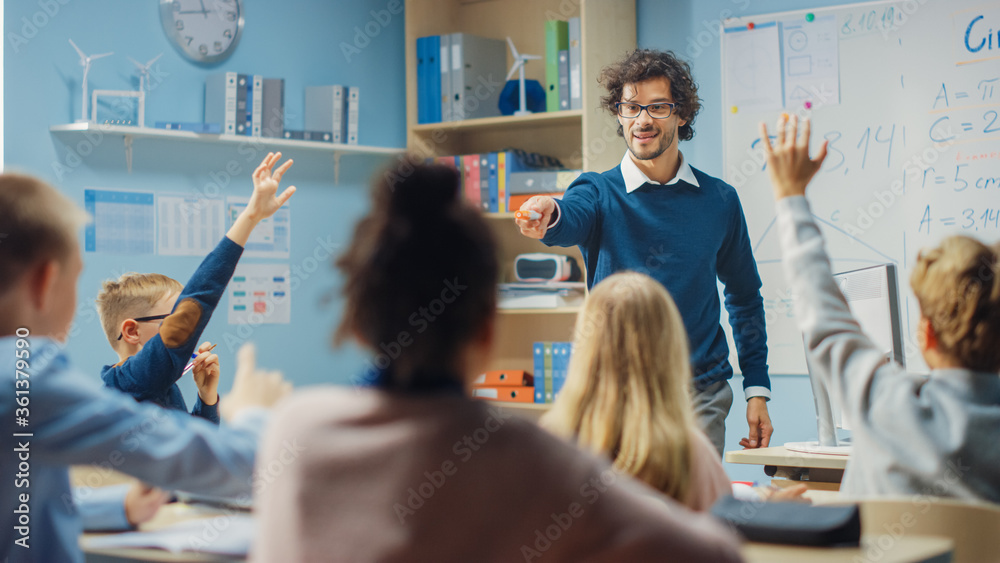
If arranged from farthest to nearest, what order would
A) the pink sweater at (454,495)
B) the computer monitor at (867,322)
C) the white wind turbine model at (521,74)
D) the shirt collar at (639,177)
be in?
the white wind turbine model at (521,74) → the shirt collar at (639,177) → the computer monitor at (867,322) → the pink sweater at (454,495)

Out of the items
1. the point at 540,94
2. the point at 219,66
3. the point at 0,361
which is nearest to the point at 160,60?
the point at 219,66

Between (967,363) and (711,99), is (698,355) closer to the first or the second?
(967,363)

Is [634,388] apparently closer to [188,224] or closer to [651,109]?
[651,109]

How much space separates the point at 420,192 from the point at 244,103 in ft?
10.4

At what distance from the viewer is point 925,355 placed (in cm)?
142

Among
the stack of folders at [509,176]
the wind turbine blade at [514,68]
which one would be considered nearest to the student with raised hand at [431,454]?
the stack of folders at [509,176]

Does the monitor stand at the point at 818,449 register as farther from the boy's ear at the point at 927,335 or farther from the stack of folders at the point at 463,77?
the stack of folders at the point at 463,77

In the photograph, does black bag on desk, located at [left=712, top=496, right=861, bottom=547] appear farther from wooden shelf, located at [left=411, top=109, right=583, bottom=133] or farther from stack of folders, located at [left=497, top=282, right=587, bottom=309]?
wooden shelf, located at [left=411, top=109, right=583, bottom=133]

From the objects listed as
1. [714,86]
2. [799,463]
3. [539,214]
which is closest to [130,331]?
[539,214]

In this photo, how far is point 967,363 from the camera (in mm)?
1377

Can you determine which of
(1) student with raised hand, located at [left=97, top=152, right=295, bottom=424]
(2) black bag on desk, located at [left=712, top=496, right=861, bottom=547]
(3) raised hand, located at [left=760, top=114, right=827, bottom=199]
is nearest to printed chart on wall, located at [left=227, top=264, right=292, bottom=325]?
(1) student with raised hand, located at [left=97, top=152, right=295, bottom=424]

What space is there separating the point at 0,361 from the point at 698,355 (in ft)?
5.96

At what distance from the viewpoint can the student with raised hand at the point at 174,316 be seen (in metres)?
1.71

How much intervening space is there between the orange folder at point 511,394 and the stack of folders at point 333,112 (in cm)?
128
